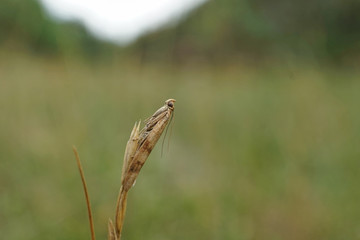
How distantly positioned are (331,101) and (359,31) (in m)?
3.88

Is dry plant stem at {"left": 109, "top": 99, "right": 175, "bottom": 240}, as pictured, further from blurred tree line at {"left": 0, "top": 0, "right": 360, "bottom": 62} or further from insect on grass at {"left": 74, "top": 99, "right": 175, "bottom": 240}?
blurred tree line at {"left": 0, "top": 0, "right": 360, "bottom": 62}

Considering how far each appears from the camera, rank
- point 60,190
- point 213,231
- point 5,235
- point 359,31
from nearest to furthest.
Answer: point 5,235 → point 213,231 → point 60,190 → point 359,31

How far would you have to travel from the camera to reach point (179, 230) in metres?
1.17

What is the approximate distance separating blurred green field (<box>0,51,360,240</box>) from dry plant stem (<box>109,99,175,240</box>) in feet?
2.82

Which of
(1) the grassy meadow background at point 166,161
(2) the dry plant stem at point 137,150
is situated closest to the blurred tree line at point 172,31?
(1) the grassy meadow background at point 166,161

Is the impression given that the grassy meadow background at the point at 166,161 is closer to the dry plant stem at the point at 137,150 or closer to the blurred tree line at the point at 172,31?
the blurred tree line at the point at 172,31

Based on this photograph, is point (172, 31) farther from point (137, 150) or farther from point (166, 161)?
point (137, 150)

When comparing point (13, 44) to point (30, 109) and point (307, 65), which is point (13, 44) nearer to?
point (30, 109)

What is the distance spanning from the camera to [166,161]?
6.16 ft

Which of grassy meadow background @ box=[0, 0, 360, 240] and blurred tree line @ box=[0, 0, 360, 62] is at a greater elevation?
blurred tree line @ box=[0, 0, 360, 62]

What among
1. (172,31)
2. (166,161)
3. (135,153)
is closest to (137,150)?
(135,153)

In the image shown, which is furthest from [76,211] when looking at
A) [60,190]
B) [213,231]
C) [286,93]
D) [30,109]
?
[286,93]

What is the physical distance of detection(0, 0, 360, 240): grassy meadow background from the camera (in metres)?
1.18

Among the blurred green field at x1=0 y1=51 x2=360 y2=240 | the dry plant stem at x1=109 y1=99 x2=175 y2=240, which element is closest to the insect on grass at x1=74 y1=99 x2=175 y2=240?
the dry plant stem at x1=109 y1=99 x2=175 y2=240
